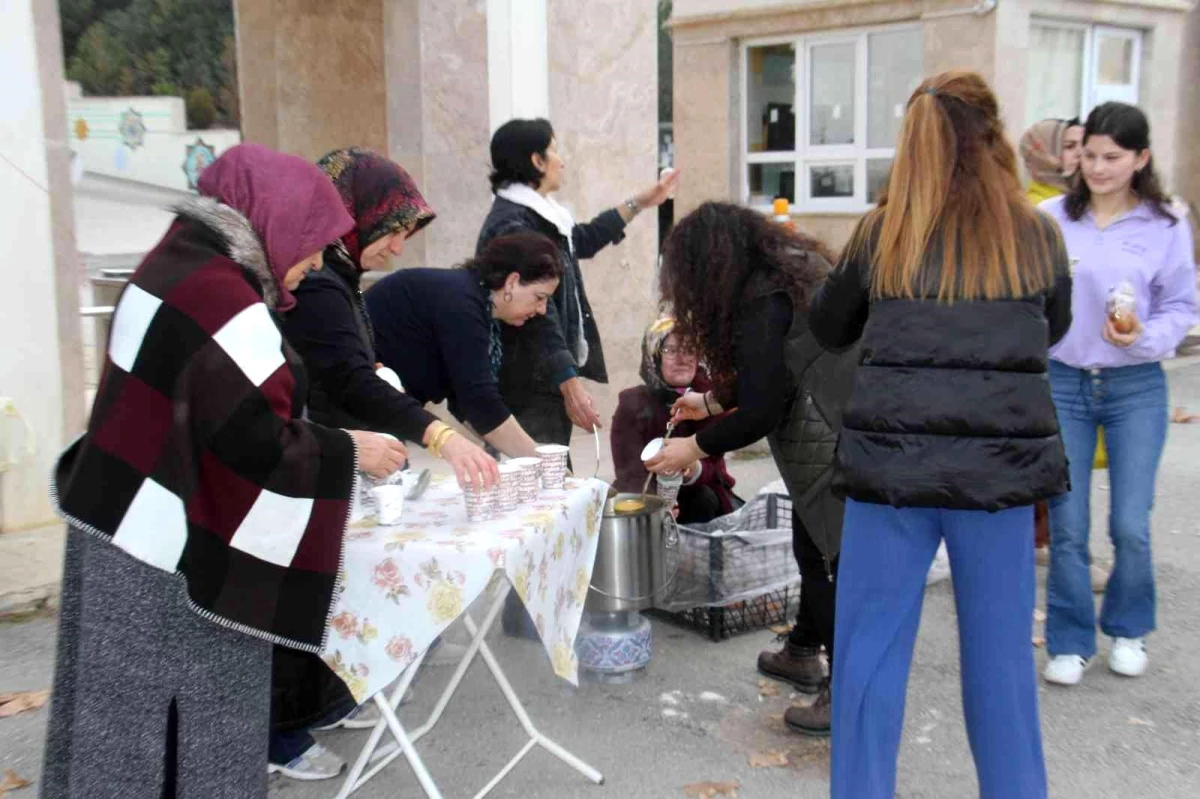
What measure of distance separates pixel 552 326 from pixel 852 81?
9.35 m

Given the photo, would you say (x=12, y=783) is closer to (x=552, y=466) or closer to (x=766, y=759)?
(x=552, y=466)

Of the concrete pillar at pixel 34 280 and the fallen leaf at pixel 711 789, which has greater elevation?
the concrete pillar at pixel 34 280

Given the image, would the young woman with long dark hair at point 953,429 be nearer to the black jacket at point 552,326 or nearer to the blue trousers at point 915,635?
the blue trousers at point 915,635

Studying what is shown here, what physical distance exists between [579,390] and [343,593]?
1.75 meters

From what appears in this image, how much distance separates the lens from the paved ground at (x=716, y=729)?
336 centimetres

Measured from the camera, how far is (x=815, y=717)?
3590 millimetres

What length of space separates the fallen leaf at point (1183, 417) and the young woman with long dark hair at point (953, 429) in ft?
21.4

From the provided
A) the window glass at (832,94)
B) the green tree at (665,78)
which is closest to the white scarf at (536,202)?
the window glass at (832,94)

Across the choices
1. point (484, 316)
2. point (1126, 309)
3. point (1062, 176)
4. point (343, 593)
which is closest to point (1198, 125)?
point (1062, 176)

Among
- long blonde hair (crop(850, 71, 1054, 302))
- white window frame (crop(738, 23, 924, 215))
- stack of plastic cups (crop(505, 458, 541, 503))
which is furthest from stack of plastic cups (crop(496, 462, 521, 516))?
white window frame (crop(738, 23, 924, 215))

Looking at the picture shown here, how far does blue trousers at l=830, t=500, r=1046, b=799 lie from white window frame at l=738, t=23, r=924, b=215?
1007cm

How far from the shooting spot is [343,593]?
2.63m

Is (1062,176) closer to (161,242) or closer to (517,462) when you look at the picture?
(517,462)

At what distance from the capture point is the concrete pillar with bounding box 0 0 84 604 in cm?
495
